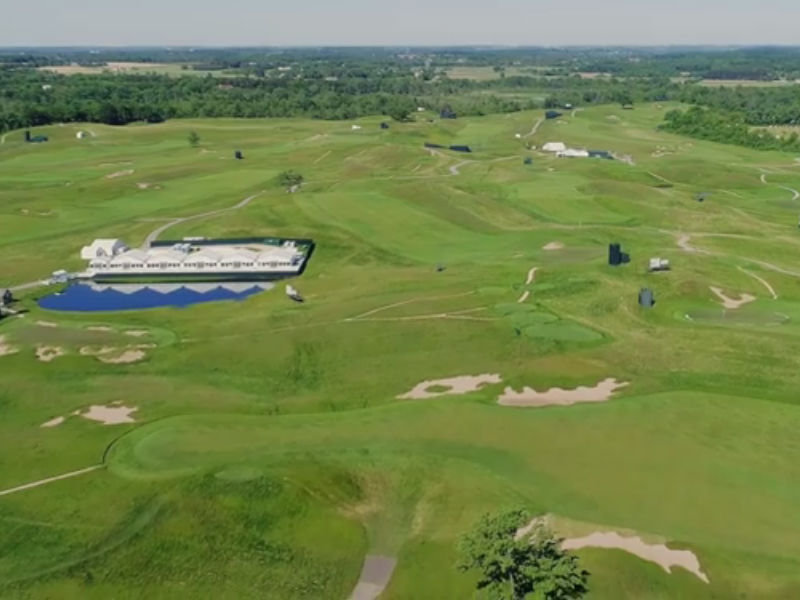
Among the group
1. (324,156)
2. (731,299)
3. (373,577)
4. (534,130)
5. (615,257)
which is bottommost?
(373,577)

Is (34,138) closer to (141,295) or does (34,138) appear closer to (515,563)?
(141,295)

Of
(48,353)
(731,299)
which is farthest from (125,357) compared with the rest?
(731,299)

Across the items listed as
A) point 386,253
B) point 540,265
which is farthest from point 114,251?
point 540,265

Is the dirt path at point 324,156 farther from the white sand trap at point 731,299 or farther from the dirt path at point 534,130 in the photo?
the white sand trap at point 731,299

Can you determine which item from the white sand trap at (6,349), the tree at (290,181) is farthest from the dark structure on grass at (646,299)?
the tree at (290,181)

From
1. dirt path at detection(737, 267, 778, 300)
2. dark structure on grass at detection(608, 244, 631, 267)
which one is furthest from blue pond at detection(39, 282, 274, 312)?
dirt path at detection(737, 267, 778, 300)

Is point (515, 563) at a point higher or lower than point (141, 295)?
higher
